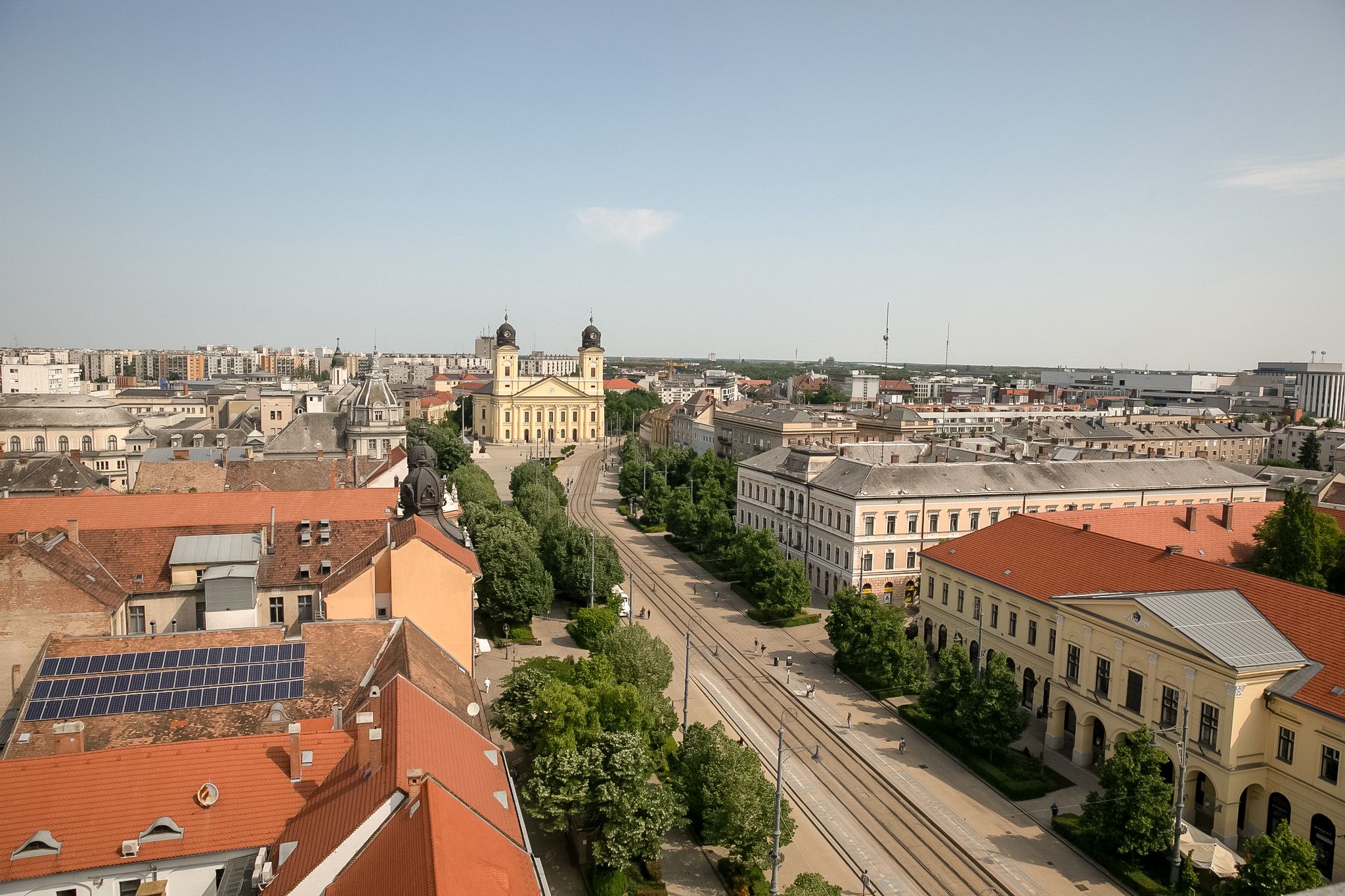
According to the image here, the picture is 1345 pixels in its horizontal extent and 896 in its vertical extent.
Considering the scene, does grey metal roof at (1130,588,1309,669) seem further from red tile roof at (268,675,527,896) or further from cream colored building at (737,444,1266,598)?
red tile roof at (268,675,527,896)

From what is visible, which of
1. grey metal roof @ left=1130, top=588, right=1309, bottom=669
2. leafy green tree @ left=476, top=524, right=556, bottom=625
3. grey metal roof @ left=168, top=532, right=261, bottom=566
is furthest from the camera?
leafy green tree @ left=476, top=524, right=556, bottom=625

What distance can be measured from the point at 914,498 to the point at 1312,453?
9833 cm

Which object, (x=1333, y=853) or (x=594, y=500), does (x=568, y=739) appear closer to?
(x=1333, y=853)

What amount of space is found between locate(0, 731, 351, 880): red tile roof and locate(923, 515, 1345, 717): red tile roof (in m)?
37.9

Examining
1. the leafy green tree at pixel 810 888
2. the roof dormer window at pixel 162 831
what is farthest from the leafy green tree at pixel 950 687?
the roof dormer window at pixel 162 831

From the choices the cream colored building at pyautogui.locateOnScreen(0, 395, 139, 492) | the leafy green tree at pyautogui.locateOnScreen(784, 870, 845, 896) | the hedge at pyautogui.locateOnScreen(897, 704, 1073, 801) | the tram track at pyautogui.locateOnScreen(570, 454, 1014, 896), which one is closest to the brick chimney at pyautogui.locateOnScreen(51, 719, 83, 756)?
the leafy green tree at pyautogui.locateOnScreen(784, 870, 845, 896)

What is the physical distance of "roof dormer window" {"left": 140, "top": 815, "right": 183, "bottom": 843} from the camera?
23750mm

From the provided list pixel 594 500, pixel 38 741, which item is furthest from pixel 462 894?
pixel 594 500

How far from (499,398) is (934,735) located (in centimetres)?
14130

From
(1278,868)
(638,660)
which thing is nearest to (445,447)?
(638,660)

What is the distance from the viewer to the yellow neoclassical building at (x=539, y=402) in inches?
6929

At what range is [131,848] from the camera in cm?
2323

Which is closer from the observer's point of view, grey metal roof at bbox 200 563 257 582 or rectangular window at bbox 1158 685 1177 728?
rectangular window at bbox 1158 685 1177 728

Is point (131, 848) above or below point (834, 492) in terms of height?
below
